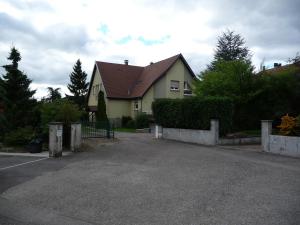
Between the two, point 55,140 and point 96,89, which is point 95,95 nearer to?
point 96,89

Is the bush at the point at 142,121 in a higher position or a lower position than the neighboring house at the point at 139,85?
lower

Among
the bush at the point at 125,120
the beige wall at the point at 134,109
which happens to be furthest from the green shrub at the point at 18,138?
the bush at the point at 125,120

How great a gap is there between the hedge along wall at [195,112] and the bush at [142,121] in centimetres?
1143

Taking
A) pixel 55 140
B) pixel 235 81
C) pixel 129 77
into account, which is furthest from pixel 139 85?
pixel 55 140

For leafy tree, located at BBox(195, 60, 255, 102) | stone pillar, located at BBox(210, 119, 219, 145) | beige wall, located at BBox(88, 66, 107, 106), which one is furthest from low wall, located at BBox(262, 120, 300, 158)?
beige wall, located at BBox(88, 66, 107, 106)

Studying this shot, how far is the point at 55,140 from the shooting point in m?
16.5

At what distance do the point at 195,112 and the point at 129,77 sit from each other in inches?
940

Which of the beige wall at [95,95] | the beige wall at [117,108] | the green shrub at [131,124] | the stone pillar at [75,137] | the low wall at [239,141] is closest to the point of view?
the stone pillar at [75,137]

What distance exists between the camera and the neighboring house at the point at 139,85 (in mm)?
40531

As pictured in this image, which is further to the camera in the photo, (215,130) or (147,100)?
(147,100)

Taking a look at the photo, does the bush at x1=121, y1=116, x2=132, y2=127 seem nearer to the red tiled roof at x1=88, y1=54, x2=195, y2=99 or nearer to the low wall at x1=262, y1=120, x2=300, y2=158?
the red tiled roof at x1=88, y1=54, x2=195, y2=99

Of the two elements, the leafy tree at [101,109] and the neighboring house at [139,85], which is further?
the neighboring house at [139,85]

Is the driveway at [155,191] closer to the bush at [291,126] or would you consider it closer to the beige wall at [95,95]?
the bush at [291,126]

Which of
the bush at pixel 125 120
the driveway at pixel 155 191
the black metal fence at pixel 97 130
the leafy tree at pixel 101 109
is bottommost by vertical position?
the driveway at pixel 155 191
